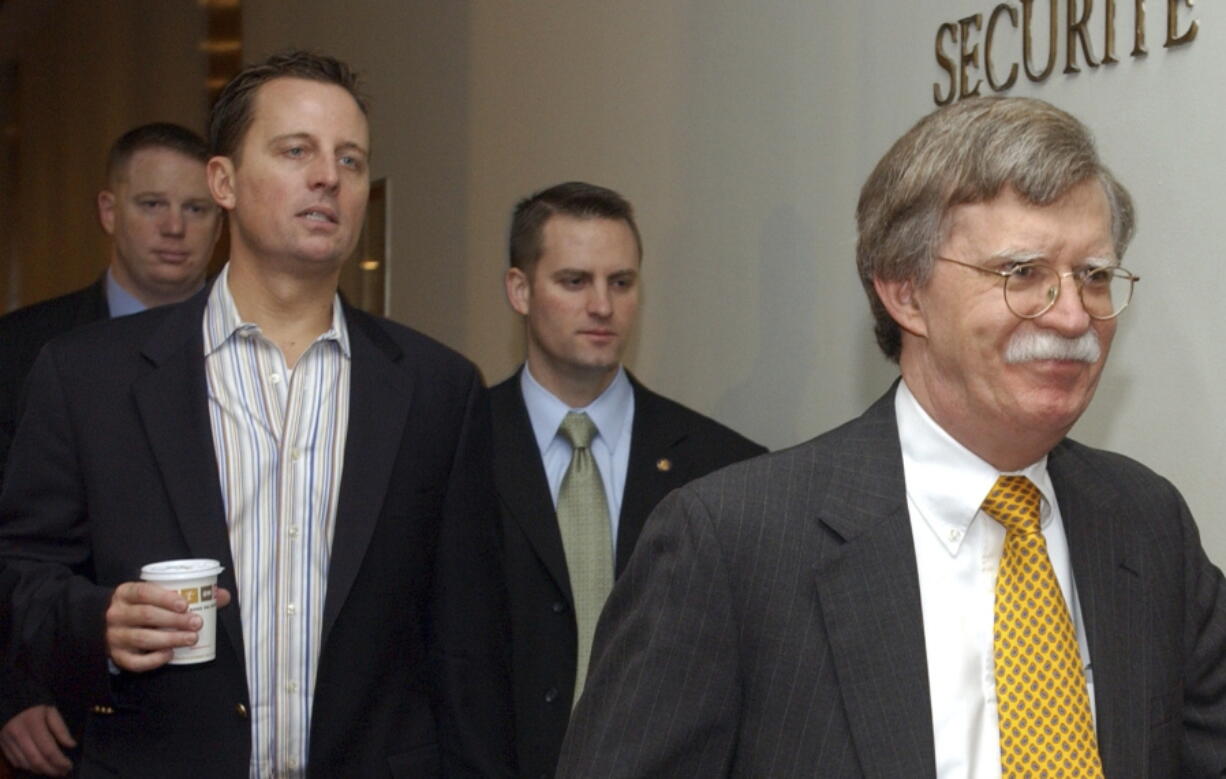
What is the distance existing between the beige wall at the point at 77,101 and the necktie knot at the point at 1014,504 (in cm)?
636

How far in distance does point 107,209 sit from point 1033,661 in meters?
3.22

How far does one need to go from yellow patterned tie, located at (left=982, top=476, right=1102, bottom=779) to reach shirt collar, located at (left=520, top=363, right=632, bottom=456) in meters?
1.53

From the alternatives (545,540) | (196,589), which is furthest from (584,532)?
(196,589)

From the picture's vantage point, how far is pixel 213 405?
2309 millimetres

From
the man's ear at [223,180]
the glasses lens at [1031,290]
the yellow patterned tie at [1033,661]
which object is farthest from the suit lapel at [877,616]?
the man's ear at [223,180]

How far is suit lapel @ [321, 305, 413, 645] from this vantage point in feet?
7.38

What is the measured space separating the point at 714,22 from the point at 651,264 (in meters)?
0.68

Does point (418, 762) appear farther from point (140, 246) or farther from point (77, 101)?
point (77, 101)

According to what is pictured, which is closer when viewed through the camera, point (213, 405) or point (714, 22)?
point (213, 405)

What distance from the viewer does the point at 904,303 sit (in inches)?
70.4

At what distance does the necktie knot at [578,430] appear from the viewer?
3.15m

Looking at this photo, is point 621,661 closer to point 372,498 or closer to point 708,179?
point 372,498

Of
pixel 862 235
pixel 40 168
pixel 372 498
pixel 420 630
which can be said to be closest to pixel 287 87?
pixel 372 498

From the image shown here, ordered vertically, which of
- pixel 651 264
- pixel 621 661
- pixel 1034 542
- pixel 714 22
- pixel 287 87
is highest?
pixel 714 22
